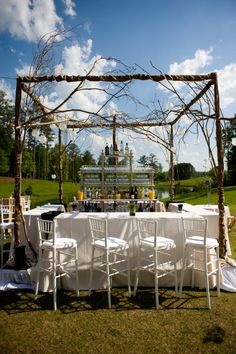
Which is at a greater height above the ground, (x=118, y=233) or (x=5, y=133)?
(x=5, y=133)

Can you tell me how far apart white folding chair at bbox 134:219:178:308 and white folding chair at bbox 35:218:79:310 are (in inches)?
34.8

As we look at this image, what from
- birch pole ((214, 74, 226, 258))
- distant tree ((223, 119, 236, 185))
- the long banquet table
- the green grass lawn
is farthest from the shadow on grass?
distant tree ((223, 119, 236, 185))

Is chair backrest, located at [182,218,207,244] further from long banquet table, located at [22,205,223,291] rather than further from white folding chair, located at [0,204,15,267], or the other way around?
white folding chair, located at [0,204,15,267]

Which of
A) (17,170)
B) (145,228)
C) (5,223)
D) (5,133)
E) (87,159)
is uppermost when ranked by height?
(5,133)

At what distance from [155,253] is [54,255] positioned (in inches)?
49.2

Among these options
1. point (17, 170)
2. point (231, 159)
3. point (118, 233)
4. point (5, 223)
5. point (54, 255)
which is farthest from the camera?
point (231, 159)

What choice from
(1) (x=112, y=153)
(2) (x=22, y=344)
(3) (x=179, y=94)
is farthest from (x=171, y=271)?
(1) (x=112, y=153)

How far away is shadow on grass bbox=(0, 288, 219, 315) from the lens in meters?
3.54

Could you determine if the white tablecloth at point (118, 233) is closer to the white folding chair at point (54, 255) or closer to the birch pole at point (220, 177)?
the white folding chair at point (54, 255)

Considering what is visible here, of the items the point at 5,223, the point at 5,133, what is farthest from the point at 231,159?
the point at 5,223

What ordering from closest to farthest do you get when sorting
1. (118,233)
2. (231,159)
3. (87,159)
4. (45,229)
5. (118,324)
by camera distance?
(118,324) < (45,229) < (118,233) < (231,159) < (87,159)

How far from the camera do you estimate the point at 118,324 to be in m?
3.13

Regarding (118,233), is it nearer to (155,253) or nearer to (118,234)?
(118,234)

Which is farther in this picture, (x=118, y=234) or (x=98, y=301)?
(x=118, y=234)
